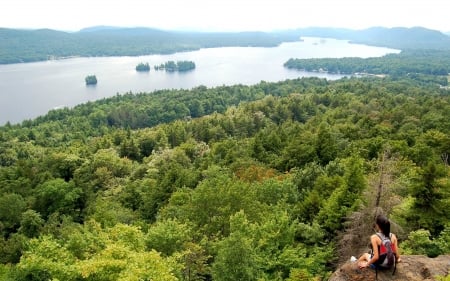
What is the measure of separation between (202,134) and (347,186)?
62.3 meters

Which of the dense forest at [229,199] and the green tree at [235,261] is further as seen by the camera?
the dense forest at [229,199]

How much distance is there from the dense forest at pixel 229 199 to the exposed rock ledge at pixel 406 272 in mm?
6854

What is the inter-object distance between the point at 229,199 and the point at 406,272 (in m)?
17.4

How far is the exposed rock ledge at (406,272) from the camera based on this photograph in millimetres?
10953

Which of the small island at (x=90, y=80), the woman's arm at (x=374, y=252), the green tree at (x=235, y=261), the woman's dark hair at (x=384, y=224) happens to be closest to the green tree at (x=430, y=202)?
the green tree at (x=235, y=261)

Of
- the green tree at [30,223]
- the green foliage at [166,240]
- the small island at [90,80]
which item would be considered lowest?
the small island at [90,80]

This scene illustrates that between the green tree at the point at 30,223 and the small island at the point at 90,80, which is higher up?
the green tree at the point at 30,223

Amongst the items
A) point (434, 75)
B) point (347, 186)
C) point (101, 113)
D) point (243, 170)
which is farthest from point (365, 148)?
point (434, 75)

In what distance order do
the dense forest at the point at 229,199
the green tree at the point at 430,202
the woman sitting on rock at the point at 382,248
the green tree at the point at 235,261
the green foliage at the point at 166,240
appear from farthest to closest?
1. the green tree at the point at 430,202
2. the green foliage at the point at 166,240
3. the dense forest at the point at 229,199
4. the green tree at the point at 235,261
5. the woman sitting on rock at the point at 382,248

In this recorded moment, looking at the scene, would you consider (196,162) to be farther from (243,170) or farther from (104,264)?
(104,264)

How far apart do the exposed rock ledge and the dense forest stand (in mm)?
6854

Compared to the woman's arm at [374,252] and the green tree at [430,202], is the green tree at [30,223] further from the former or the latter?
the woman's arm at [374,252]

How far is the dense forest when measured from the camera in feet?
64.2

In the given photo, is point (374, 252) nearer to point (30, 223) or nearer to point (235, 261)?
point (235, 261)
